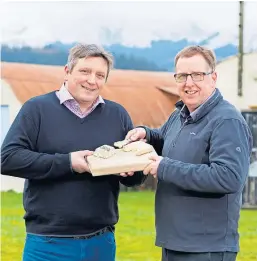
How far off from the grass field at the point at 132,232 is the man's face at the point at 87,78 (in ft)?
12.0

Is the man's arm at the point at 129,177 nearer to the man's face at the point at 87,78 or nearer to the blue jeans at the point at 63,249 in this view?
the man's face at the point at 87,78

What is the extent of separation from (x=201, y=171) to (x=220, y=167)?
0.26 ft

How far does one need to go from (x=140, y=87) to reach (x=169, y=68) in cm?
86

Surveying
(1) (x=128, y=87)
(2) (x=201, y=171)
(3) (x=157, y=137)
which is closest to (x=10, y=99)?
(1) (x=128, y=87)

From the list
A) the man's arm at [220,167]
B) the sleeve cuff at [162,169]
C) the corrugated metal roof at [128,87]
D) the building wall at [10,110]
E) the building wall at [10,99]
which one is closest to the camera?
the man's arm at [220,167]

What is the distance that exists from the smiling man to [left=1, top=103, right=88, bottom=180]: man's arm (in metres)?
0.39

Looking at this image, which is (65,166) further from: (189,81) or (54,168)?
(189,81)

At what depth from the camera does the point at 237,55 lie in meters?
11.8

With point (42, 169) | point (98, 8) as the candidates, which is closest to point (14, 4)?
point (98, 8)

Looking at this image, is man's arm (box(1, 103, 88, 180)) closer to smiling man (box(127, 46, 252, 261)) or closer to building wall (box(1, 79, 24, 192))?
smiling man (box(127, 46, 252, 261))

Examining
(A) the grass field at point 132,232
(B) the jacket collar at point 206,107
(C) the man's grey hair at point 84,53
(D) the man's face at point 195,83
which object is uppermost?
(C) the man's grey hair at point 84,53

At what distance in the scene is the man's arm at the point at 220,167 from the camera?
2365mm

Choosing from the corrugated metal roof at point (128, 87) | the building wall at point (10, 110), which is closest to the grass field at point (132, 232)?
the building wall at point (10, 110)

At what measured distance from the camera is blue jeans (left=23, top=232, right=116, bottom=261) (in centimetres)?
268
